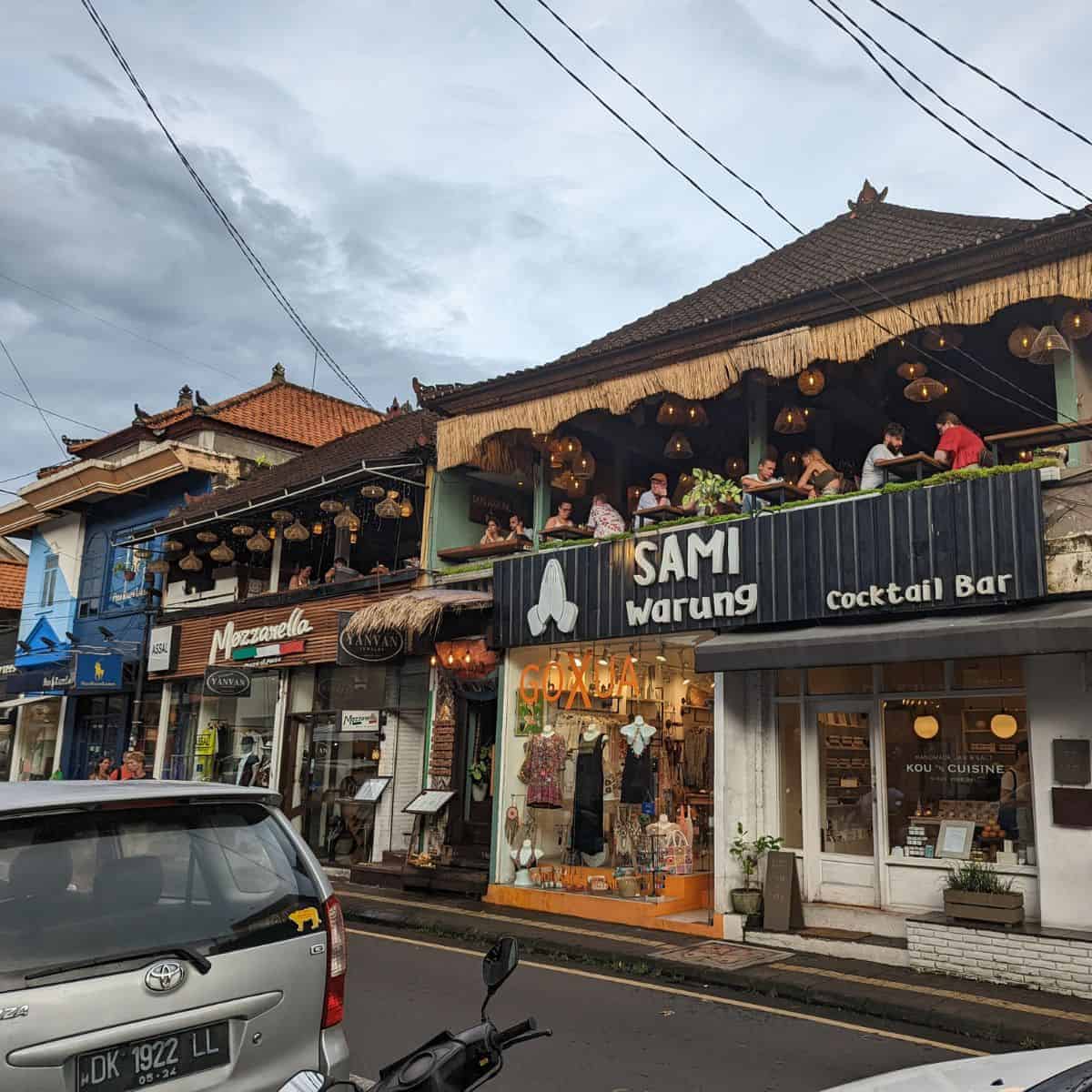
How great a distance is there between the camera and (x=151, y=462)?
23500mm

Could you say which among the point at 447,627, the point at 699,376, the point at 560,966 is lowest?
the point at 560,966

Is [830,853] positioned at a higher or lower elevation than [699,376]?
lower

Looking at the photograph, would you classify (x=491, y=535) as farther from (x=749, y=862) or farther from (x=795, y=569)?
(x=749, y=862)

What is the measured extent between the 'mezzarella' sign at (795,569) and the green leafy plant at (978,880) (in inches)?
93.9

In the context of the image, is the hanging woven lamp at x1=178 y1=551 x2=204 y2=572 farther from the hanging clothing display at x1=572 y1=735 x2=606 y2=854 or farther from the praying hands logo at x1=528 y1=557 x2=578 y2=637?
the hanging clothing display at x1=572 y1=735 x2=606 y2=854

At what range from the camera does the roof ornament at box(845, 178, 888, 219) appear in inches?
598

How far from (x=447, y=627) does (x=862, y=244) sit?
756 cm

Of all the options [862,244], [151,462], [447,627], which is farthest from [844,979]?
[151,462]

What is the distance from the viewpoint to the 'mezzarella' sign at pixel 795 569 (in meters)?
9.66

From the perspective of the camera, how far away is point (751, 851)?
37.1 ft

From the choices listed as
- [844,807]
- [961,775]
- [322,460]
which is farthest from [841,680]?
[322,460]

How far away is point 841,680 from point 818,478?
2311 mm

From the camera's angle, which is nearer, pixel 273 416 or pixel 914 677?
pixel 914 677

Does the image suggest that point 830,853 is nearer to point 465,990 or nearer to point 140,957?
point 465,990
